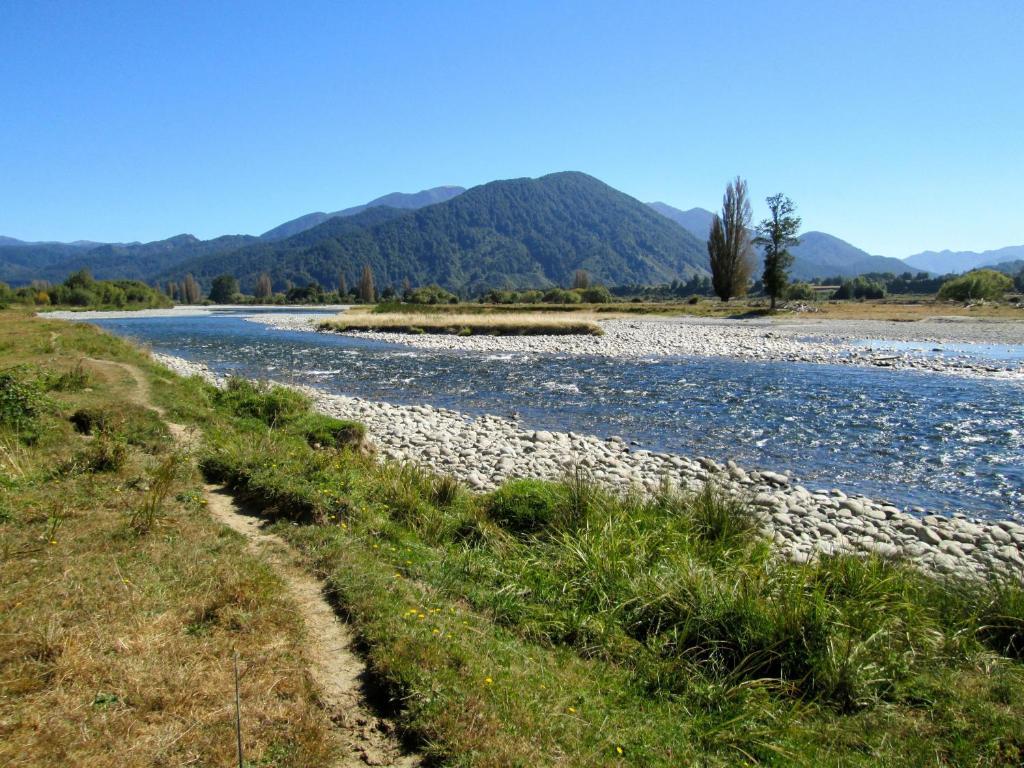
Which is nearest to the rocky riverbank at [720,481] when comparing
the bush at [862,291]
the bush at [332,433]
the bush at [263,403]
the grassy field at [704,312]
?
the bush at [332,433]

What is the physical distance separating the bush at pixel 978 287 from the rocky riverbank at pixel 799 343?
32.6 meters

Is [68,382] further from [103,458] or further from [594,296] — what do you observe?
[594,296]

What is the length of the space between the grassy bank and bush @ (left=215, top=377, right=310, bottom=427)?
5086 millimetres

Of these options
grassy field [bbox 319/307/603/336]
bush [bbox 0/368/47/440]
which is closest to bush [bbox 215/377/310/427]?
bush [bbox 0/368/47/440]

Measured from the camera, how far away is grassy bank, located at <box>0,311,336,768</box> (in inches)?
122

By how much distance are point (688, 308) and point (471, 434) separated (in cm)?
5428

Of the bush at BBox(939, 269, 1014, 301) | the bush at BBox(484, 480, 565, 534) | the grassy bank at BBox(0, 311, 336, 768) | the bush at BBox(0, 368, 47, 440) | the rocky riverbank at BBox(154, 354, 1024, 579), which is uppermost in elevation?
the bush at BBox(939, 269, 1014, 301)

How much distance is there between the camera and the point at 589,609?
5.30m

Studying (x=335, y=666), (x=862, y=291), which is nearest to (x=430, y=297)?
(x=862, y=291)

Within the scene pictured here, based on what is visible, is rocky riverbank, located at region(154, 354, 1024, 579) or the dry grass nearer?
rocky riverbank, located at region(154, 354, 1024, 579)

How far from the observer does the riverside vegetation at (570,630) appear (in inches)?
139

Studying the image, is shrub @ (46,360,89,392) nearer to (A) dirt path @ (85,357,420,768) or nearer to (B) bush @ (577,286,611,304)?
(A) dirt path @ (85,357,420,768)

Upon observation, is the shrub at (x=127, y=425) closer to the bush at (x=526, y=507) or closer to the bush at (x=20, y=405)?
the bush at (x=20, y=405)

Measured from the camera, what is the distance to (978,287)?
6612 centimetres
